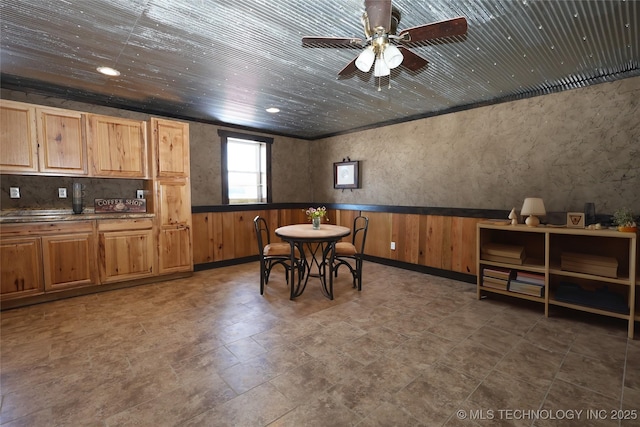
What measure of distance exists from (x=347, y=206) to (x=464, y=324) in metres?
2.99

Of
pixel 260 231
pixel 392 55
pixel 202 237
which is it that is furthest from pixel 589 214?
pixel 202 237

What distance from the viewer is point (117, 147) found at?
3.56 meters

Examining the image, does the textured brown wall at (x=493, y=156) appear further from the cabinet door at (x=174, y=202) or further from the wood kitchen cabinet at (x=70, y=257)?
the wood kitchen cabinet at (x=70, y=257)

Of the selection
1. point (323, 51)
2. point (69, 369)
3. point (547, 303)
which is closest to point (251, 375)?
point (69, 369)

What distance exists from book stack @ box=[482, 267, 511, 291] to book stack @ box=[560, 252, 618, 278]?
0.48 metres

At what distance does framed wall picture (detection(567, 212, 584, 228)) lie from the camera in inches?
105

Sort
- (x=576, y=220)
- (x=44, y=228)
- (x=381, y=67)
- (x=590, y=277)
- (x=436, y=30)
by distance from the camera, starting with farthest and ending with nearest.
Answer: (x=44, y=228) < (x=576, y=220) < (x=590, y=277) < (x=381, y=67) < (x=436, y=30)

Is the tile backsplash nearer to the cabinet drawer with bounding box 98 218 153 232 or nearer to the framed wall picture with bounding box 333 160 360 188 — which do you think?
the cabinet drawer with bounding box 98 218 153 232

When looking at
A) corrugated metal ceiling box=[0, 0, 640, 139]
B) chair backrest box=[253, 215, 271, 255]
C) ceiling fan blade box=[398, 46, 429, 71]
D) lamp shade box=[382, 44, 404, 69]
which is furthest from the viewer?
chair backrest box=[253, 215, 271, 255]

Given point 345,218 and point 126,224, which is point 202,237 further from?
point 345,218

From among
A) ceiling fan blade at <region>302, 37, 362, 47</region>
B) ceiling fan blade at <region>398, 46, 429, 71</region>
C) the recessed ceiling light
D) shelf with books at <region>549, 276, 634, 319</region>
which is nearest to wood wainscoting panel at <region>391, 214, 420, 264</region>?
shelf with books at <region>549, 276, 634, 319</region>

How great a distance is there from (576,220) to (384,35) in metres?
2.50

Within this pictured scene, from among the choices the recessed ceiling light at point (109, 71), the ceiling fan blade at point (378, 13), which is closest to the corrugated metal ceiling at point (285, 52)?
the recessed ceiling light at point (109, 71)

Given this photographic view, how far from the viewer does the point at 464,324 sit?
2619mm
